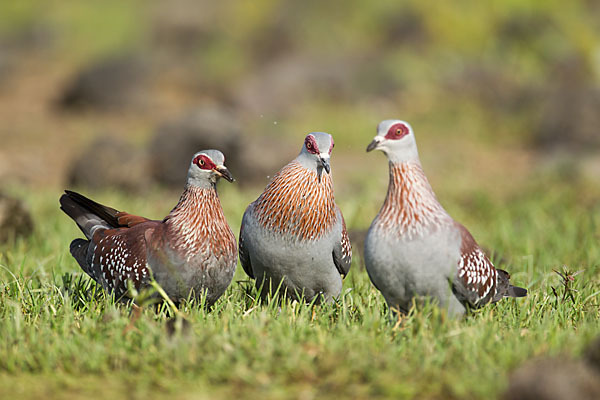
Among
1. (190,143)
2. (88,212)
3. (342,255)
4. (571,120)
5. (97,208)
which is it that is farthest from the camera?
(571,120)

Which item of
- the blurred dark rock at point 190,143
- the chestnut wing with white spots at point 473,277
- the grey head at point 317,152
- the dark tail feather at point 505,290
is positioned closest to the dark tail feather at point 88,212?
the grey head at point 317,152

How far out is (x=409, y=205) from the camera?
147 inches

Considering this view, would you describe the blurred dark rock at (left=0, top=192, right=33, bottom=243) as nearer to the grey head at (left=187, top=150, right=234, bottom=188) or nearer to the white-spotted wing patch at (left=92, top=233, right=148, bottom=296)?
the white-spotted wing patch at (left=92, top=233, right=148, bottom=296)

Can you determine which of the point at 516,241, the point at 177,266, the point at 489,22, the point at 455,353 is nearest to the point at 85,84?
the point at 489,22

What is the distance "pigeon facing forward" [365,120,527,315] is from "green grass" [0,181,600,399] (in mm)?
142

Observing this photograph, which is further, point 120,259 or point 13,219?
point 13,219

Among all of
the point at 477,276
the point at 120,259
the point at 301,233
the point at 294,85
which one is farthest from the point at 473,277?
the point at 294,85

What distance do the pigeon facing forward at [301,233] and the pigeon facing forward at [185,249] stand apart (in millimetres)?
246

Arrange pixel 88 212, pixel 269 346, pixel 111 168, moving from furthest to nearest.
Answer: pixel 111 168
pixel 88 212
pixel 269 346

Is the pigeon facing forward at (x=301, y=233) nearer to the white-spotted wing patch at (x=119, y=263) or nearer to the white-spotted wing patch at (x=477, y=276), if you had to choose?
the white-spotted wing patch at (x=119, y=263)

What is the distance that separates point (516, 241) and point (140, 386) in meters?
4.58

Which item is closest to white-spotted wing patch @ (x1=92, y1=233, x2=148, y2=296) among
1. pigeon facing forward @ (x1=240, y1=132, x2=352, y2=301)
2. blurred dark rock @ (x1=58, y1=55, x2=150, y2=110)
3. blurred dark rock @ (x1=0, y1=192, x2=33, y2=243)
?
pigeon facing forward @ (x1=240, y1=132, x2=352, y2=301)

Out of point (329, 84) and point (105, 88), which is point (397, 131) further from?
point (329, 84)

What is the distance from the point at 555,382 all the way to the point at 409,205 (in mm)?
1240
